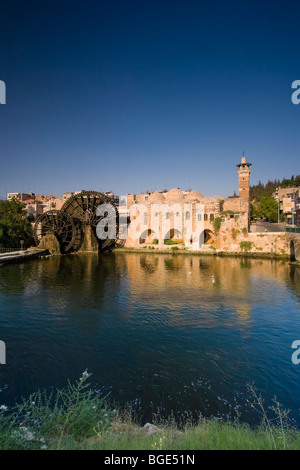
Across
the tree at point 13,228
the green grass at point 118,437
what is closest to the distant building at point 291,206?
the tree at point 13,228

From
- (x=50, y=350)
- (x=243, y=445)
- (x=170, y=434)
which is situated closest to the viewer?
(x=243, y=445)

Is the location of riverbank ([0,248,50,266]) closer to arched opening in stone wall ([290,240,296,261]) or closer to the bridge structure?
the bridge structure

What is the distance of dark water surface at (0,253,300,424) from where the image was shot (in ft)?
19.8

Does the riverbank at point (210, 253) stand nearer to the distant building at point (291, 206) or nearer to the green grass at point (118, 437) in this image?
the distant building at point (291, 206)

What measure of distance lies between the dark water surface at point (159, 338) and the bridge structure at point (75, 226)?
1351 cm

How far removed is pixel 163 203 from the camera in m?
32.5

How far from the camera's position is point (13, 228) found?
98.9 ft

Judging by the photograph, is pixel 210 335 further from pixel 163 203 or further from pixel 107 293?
pixel 163 203

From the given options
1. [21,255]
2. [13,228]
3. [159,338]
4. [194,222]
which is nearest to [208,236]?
[194,222]

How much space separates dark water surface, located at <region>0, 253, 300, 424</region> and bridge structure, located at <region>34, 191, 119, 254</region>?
13.5 metres

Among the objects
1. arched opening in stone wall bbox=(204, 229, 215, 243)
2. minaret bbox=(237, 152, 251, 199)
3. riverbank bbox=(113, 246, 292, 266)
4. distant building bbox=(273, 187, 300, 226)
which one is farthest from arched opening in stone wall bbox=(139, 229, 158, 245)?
distant building bbox=(273, 187, 300, 226)

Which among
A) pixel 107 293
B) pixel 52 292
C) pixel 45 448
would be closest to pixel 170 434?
pixel 45 448

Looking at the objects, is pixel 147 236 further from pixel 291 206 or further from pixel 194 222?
pixel 291 206

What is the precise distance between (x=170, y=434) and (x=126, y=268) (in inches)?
727
